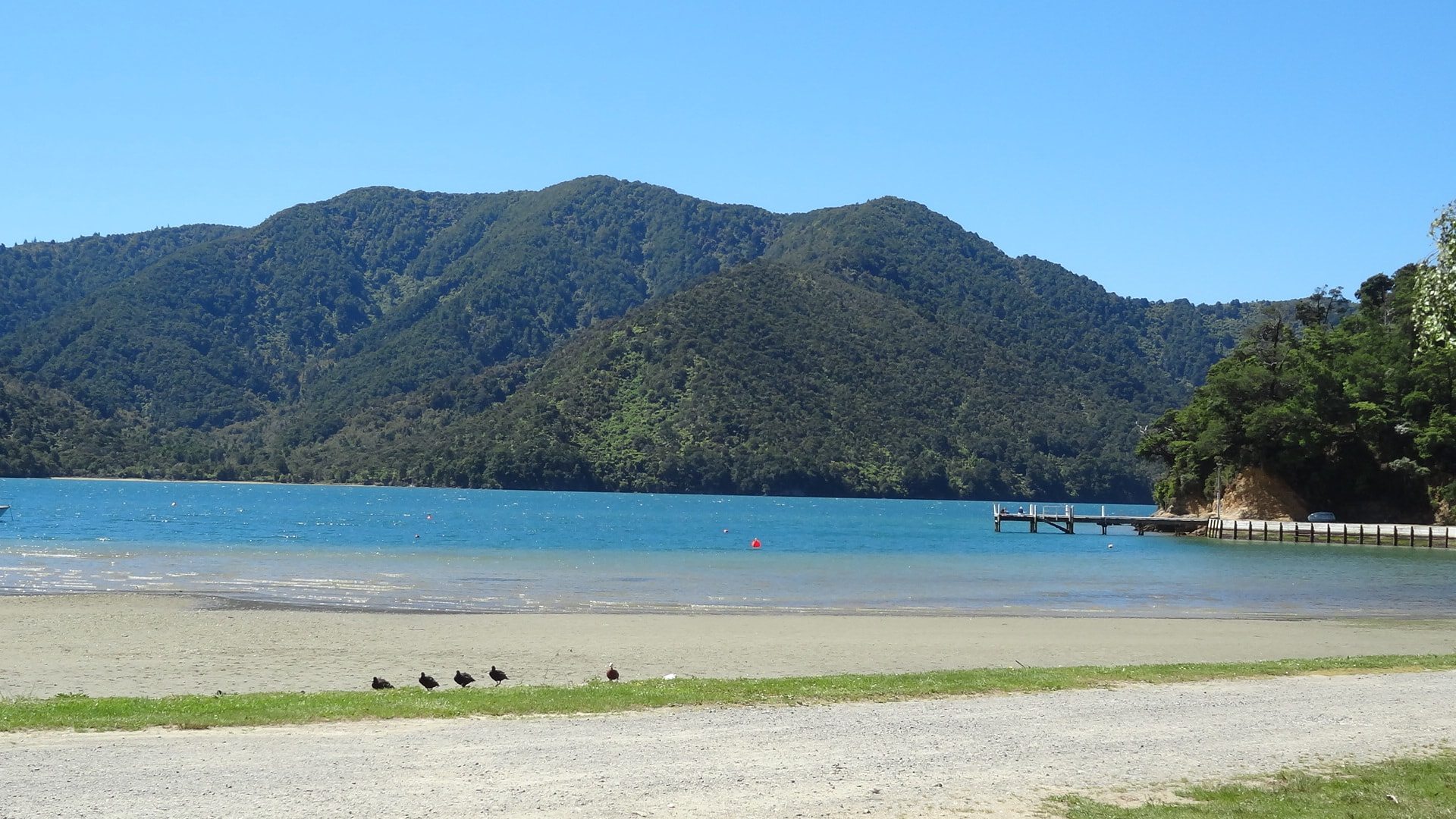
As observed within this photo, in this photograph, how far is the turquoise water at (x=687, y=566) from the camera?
34.5 meters

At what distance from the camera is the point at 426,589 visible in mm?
36031

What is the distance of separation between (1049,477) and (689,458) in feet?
179

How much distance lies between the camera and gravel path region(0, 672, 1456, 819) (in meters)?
9.20

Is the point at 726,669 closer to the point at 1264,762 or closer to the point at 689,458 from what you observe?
the point at 1264,762

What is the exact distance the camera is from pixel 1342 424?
8706 cm

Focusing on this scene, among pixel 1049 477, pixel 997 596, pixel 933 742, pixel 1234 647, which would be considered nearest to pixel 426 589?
pixel 997 596

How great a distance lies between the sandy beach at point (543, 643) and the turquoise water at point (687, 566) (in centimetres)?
334

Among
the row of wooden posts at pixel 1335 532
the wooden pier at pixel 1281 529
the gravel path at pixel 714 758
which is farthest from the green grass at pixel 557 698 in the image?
the wooden pier at pixel 1281 529

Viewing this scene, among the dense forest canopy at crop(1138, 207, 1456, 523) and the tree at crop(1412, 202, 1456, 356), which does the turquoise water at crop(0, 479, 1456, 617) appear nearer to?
the dense forest canopy at crop(1138, 207, 1456, 523)

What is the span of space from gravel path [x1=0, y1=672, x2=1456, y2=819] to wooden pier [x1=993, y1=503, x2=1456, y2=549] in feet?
210

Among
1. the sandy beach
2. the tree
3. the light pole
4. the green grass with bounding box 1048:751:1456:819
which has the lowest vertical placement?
the sandy beach

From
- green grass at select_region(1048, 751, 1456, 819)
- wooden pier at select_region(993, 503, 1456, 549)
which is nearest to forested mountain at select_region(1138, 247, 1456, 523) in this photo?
wooden pier at select_region(993, 503, 1456, 549)

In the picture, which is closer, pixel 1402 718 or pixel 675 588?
pixel 1402 718

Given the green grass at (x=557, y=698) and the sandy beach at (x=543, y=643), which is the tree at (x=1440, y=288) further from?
the sandy beach at (x=543, y=643)
